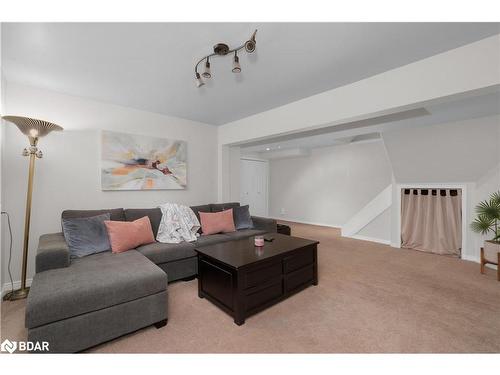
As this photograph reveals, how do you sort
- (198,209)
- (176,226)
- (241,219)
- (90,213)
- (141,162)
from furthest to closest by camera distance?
(241,219) < (198,209) < (141,162) < (176,226) < (90,213)

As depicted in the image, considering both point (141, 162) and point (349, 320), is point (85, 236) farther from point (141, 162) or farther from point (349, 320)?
point (349, 320)

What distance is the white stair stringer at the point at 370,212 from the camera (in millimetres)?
4594

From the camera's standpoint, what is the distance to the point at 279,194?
750 centimetres

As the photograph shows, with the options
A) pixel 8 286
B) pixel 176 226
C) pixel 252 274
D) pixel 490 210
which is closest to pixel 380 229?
pixel 490 210

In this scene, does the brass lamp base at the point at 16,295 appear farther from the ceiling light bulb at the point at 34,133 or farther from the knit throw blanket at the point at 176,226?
the ceiling light bulb at the point at 34,133

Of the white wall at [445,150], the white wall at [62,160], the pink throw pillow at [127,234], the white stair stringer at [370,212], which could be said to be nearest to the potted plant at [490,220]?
the white wall at [445,150]

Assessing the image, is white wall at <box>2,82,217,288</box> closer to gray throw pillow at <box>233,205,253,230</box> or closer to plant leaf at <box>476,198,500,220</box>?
gray throw pillow at <box>233,205,253,230</box>

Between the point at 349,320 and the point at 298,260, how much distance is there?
70 centimetres

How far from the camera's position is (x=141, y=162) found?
3.35 m

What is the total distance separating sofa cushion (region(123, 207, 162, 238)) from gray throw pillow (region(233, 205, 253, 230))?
3.96ft

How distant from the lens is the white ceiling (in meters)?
1.64
